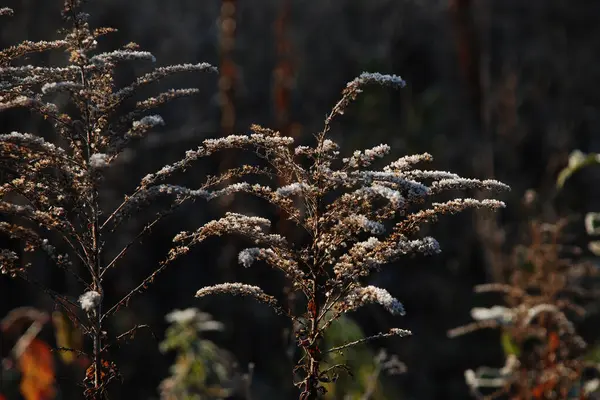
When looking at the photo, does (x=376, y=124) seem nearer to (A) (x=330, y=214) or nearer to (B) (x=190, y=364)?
(B) (x=190, y=364)

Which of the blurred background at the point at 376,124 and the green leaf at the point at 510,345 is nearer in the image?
the green leaf at the point at 510,345

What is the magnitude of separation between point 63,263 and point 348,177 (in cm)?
105

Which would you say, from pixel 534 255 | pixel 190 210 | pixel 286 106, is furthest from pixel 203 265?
pixel 534 255

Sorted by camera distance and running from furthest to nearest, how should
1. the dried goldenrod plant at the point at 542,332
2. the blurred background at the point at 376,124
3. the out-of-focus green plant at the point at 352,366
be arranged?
the blurred background at the point at 376,124, the dried goldenrod plant at the point at 542,332, the out-of-focus green plant at the point at 352,366

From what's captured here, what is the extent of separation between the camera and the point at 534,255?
5.27m

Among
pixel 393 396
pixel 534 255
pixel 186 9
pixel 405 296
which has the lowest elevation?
pixel 393 396

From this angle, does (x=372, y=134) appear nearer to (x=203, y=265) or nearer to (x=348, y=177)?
(x=203, y=265)

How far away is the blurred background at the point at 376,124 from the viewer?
33.4ft

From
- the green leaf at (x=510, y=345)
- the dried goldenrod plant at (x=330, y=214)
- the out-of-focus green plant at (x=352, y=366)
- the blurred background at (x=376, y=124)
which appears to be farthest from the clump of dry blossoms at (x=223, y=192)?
the blurred background at (x=376, y=124)

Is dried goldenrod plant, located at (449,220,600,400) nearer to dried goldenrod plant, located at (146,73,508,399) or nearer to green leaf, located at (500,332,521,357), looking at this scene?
green leaf, located at (500,332,521,357)

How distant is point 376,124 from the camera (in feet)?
39.7

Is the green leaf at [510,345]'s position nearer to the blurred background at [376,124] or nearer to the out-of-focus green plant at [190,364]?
the out-of-focus green plant at [190,364]

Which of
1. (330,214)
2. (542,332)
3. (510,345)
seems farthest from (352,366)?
(330,214)

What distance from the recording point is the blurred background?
10.2 m
